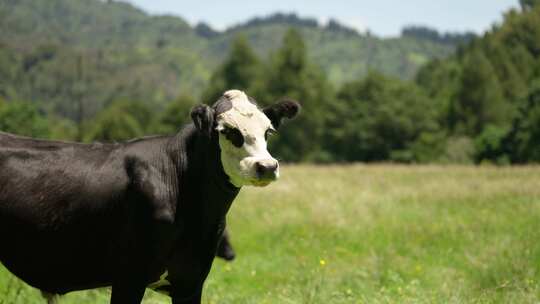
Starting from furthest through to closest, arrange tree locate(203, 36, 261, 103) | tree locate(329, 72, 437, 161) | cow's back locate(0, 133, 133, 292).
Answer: tree locate(203, 36, 261, 103) → tree locate(329, 72, 437, 161) → cow's back locate(0, 133, 133, 292)

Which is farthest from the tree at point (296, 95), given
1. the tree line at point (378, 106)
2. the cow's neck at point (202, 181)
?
the cow's neck at point (202, 181)

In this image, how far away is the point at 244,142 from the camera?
13.4 ft

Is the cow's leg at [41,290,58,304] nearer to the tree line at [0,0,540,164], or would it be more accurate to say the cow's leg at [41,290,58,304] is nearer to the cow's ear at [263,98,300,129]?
the cow's ear at [263,98,300,129]

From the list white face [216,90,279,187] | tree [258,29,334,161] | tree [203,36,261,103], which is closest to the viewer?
white face [216,90,279,187]

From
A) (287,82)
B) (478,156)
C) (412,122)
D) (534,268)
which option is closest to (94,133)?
(287,82)

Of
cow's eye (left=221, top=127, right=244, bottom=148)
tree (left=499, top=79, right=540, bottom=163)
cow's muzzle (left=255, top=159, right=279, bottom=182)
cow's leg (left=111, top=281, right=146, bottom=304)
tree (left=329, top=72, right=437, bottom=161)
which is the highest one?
cow's eye (left=221, top=127, right=244, bottom=148)

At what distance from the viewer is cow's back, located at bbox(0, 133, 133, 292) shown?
4.21 metres

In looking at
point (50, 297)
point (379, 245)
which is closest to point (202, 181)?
point (50, 297)

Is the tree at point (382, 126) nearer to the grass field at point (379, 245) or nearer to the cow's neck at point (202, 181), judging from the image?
the grass field at point (379, 245)

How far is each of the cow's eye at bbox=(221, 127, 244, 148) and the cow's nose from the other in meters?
0.28

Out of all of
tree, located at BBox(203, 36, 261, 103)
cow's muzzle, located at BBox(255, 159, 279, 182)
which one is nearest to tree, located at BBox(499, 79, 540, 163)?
tree, located at BBox(203, 36, 261, 103)

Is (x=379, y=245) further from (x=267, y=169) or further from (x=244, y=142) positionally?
(x=267, y=169)

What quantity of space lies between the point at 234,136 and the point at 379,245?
7926 millimetres

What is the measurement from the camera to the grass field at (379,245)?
267 inches
